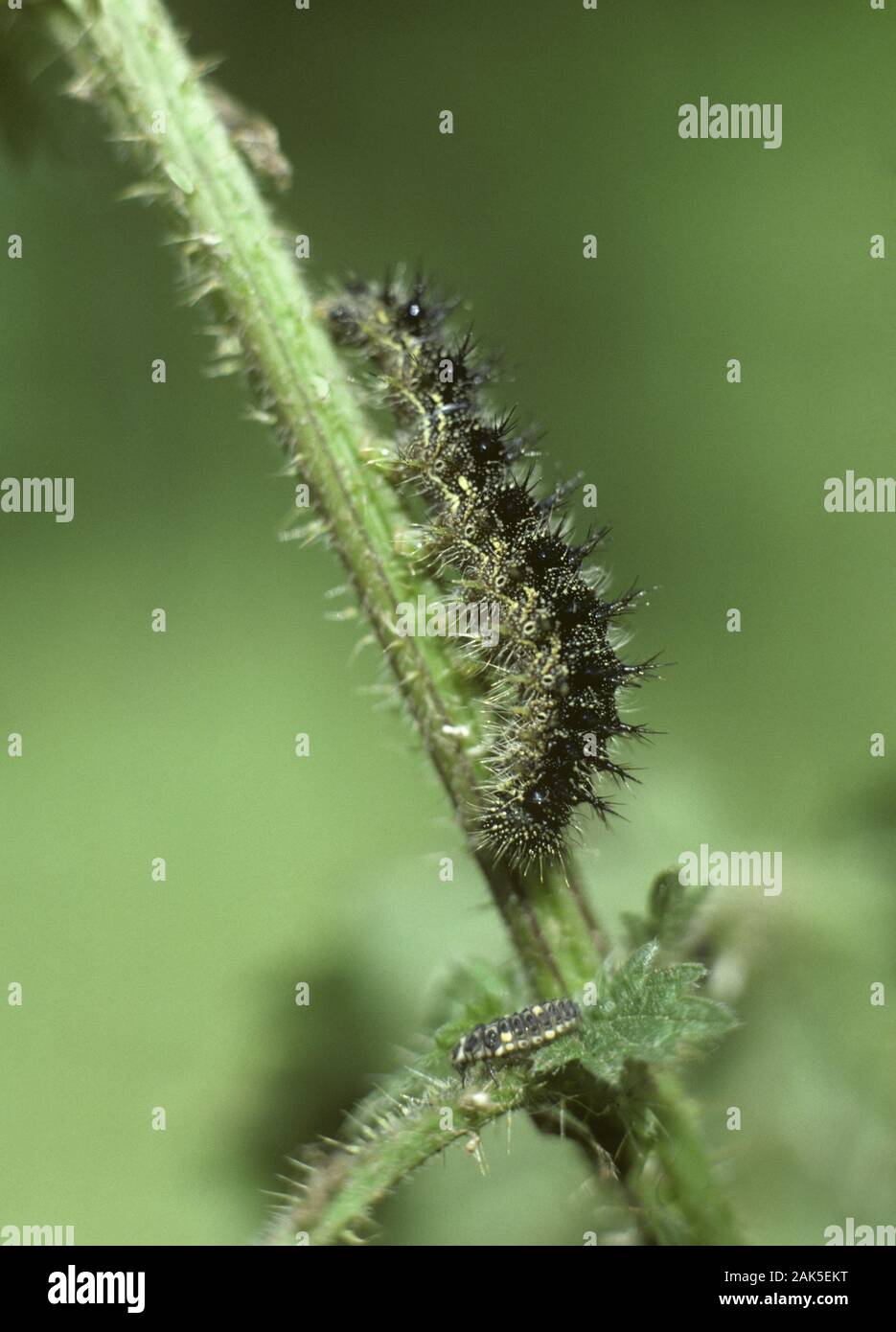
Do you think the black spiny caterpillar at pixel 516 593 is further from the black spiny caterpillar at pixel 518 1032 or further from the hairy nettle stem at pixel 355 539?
the black spiny caterpillar at pixel 518 1032

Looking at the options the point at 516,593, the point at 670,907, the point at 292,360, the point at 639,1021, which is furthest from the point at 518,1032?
the point at 292,360

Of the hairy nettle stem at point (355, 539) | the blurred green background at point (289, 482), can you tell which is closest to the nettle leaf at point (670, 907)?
the hairy nettle stem at point (355, 539)

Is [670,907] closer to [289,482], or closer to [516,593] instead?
[516,593]

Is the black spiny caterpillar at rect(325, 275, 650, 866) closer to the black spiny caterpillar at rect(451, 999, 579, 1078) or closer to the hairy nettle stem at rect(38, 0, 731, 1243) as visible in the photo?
the hairy nettle stem at rect(38, 0, 731, 1243)

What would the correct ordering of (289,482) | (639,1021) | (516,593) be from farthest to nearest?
(289,482) → (516,593) → (639,1021)

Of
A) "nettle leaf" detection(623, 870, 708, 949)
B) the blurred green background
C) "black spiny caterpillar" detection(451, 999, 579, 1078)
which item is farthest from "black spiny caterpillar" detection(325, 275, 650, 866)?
the blurred green background
